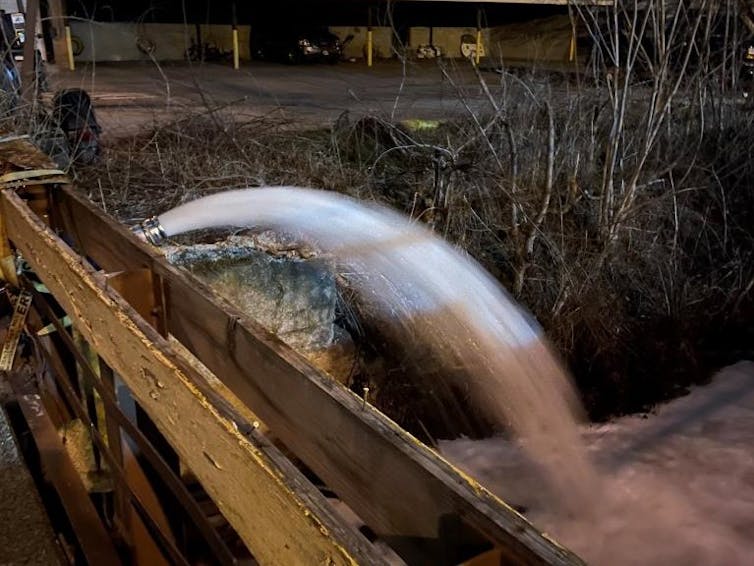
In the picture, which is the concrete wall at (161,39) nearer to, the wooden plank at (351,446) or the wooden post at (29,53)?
the wooden post at (29,53)

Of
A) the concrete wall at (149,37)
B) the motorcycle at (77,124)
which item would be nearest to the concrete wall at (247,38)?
the concrete wall at (149,37)

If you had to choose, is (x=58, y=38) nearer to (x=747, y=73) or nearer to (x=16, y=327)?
(x=747, y=73)

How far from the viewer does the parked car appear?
21594 millimetres

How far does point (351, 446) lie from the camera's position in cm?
129

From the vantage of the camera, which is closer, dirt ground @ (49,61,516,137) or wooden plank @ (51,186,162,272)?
wooden plank @ (51,186,162,272)

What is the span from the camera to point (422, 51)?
2184 centimetres

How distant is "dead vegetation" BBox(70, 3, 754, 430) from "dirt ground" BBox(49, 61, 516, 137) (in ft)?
2.53

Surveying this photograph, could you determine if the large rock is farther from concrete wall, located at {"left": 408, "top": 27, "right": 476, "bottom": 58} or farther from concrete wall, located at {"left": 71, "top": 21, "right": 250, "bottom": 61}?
concrete wall, located at {"left": 408, "top": 27, "right": 476, "bottom": 58}

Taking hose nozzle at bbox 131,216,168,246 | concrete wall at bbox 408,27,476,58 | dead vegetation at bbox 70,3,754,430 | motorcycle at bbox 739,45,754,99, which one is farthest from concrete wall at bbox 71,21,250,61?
hose nozzle at bbox 131,216,168,246

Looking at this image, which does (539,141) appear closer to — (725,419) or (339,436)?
(725,419)

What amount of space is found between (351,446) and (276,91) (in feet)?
42.5

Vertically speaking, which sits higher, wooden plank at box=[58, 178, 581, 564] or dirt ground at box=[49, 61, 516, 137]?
dirt ground at box=[49, 61, 516, 137]

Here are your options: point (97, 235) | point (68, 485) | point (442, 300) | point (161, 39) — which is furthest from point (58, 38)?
point (68, 485)

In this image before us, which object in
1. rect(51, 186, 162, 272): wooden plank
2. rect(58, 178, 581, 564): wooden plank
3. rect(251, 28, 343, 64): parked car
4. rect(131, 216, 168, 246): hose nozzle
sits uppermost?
rect(251, 28, 343, 64): parked car
